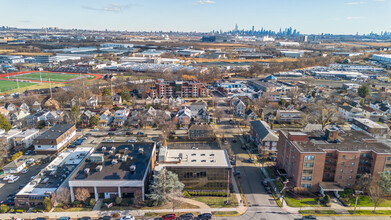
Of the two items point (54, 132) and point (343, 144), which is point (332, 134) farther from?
point (54, 132)

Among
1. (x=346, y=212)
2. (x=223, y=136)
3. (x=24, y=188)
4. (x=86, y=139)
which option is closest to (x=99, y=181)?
(x=24, y=188)

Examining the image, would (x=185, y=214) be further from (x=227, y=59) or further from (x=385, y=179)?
(x=227, y=59)

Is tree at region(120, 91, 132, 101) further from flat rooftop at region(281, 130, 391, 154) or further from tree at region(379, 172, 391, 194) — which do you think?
tree at region(379, 172, 391, 194)

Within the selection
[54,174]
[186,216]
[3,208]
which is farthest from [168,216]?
[3,208]

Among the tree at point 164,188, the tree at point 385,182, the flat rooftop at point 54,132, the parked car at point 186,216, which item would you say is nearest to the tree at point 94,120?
the flat rooftop at point 54,132

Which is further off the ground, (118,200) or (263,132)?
(263,132)

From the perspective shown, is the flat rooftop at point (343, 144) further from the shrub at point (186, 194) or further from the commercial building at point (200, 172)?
the shrub at point (186, 194)
